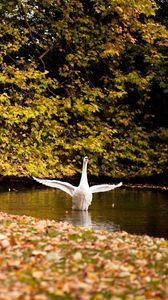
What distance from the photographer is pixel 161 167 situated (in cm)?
2533

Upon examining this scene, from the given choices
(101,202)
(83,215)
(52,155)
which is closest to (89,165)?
(52,155)

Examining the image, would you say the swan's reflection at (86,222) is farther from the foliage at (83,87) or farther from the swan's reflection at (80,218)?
the foliage at (83,87)

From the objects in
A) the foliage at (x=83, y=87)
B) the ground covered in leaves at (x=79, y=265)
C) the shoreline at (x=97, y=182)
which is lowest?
the ground covered in leaves at (x=79, y=265)

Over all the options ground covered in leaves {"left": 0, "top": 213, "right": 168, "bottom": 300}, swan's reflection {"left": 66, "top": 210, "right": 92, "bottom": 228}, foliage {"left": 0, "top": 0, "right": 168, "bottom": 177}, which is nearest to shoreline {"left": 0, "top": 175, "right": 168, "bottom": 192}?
foliage {"left": 0, "top": 0, "right": 168, "bottom": 177}

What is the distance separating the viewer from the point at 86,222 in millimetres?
12461

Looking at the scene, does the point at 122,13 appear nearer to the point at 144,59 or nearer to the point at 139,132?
the point at 144,59

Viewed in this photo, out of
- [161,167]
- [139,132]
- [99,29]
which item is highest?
[99,29]

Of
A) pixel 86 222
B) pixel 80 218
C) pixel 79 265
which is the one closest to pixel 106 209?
pixel 80 218

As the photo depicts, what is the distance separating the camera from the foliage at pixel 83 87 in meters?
22.5

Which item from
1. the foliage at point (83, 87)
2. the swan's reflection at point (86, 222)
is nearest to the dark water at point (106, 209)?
the swan's reflection at point (86, 222)

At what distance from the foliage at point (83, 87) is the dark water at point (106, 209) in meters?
3.53

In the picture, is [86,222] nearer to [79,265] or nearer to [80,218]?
[80,218]

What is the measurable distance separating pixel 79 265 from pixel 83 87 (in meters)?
18.4

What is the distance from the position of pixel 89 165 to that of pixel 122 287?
734 inches
